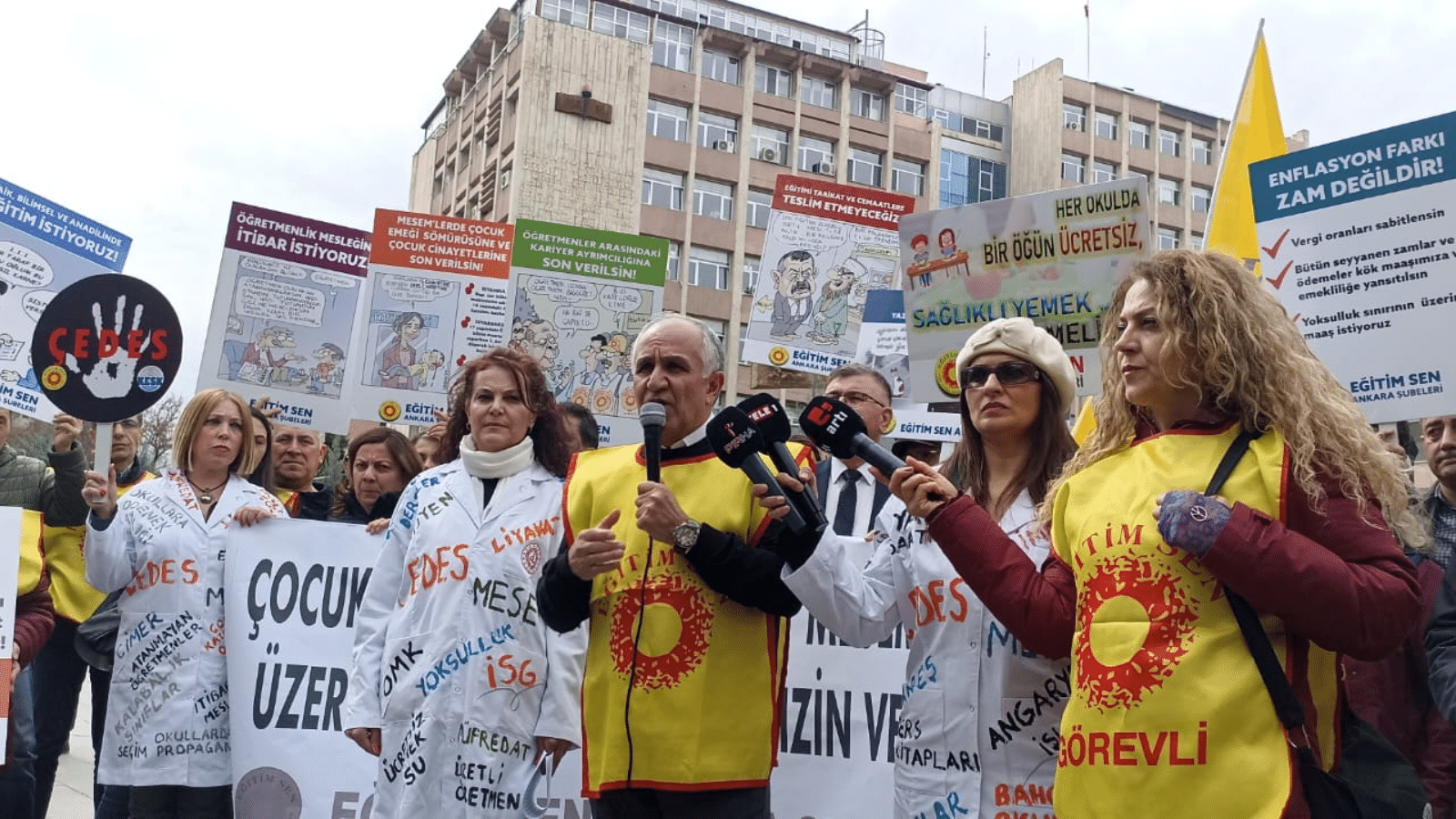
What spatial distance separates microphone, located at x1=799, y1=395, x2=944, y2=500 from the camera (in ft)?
9.43

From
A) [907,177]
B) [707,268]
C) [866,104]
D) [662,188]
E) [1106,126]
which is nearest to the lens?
[707,268]

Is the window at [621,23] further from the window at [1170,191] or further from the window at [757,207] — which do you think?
the window at [1170,191]

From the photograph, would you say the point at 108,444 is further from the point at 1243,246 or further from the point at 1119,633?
the point at 1243,246

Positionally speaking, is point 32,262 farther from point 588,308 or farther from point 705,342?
point 705,342

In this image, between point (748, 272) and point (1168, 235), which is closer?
point (748, 272)

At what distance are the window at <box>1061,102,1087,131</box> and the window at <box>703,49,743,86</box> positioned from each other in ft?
46.2

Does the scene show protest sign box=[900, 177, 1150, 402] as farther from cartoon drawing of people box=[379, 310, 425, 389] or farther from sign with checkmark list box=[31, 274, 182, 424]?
cartoon drawing of people box=[379, 310, 425, 389]

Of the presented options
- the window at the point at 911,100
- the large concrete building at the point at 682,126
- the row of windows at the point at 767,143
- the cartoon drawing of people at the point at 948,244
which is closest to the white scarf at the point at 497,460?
the cartoon drawing of people at the point at 948,244

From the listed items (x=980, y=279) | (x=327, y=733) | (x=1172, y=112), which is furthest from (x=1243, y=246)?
(x=1172, y=112)

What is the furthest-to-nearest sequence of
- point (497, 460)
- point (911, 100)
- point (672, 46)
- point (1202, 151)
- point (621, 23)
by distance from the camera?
point (1202, 151) < point (911, 100) < point (621, 23) < point (672, 46) < point (497, 460)

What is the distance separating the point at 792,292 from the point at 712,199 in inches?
1366

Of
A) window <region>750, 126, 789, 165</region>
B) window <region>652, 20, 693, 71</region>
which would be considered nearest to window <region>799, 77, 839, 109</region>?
window <region>750, 126, 789, 165</region>

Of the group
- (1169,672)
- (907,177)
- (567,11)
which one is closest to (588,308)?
(1169,672)

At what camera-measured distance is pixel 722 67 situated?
146 ft
